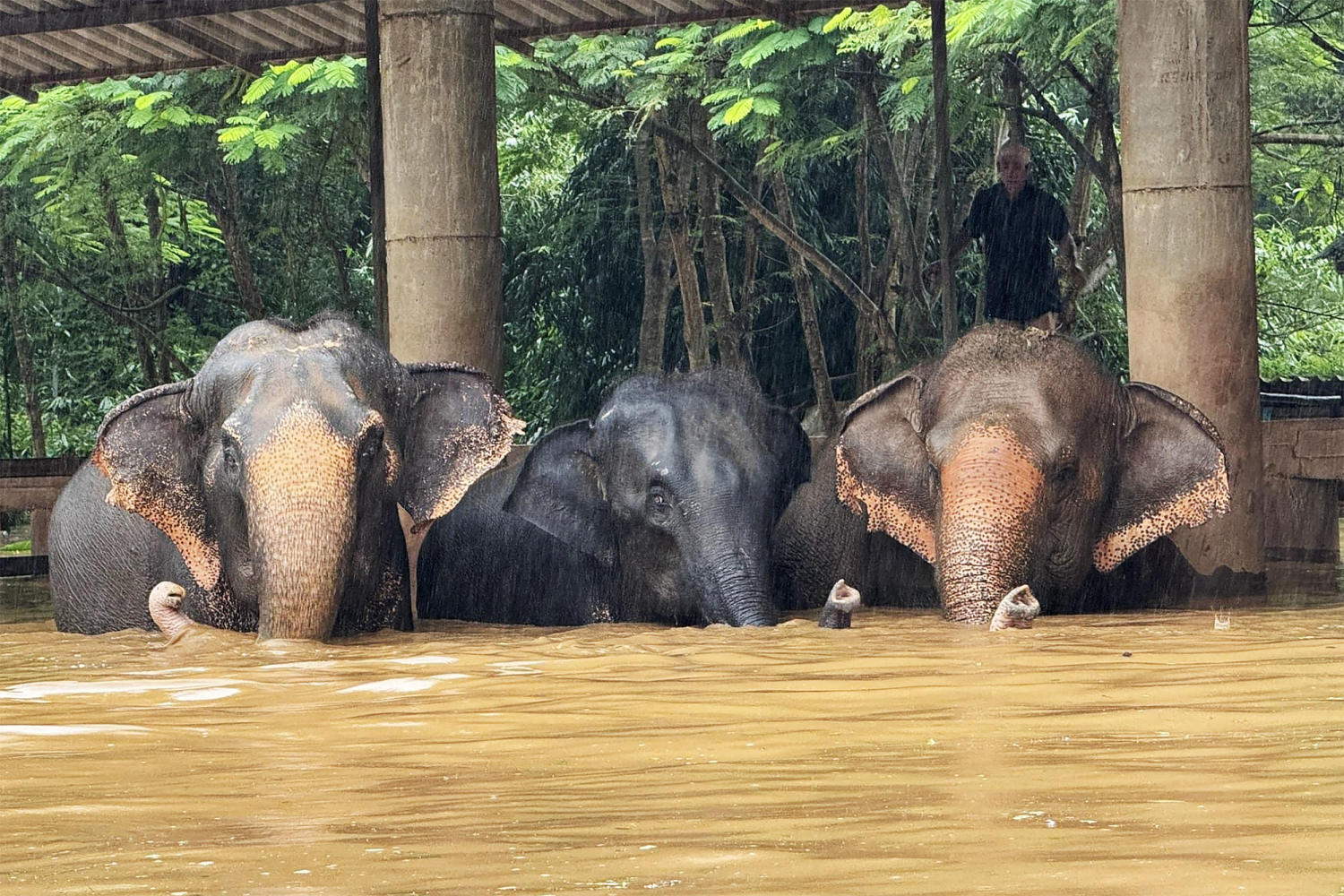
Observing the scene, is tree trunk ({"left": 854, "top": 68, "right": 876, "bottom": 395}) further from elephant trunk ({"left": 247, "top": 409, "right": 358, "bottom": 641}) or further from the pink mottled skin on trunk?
elephant trunk ({"left": 247, "top": 409, "right": 358, "bottom": 641})

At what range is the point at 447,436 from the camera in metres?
7.23

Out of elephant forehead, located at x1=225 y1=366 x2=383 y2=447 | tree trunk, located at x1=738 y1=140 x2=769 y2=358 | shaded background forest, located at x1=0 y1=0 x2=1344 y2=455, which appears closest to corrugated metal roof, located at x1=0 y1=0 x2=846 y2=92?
shaded background forest, located at x1=0 y1=0 x2=1344 y2=455

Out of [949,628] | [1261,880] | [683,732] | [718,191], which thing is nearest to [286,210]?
[718,191]

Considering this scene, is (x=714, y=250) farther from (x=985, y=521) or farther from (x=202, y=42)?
(x=985, y=521)

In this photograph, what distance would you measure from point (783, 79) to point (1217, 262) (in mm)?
6630

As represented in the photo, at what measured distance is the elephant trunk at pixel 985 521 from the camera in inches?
251

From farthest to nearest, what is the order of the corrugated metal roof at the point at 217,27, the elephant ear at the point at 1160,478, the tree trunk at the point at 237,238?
the tree trunk at the point at 237,238
the corrugated metal roof at the point at 217,27
the elephant ear at the point at 1160,478

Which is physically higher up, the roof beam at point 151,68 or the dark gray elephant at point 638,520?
the roof beam at point 151,68

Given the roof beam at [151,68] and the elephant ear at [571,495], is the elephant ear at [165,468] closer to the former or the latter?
the elephant ear at [571,495]

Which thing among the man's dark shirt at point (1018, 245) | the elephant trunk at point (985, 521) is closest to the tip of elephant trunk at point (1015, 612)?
the elephant trunk at point (985, 521)

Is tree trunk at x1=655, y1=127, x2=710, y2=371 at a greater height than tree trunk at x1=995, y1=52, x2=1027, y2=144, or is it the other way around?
tree trunk at x1=995, y1=52, x2=1027, y2=144

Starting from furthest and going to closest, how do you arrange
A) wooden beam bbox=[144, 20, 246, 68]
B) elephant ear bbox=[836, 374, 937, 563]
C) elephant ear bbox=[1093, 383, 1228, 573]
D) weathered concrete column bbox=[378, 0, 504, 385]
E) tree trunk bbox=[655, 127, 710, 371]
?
tree trunk bbox=[655, 127, 710, 371]
wooden beam bbox=[144, 20, 246, 68]
weathered concrete column bbox=[378, 0, 504, 385]
elephant ear bbox=[836, 374, 937, 563]
elephant ear bbox=[1093, 383, 1228, 573]

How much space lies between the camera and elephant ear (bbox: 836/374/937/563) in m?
7.40

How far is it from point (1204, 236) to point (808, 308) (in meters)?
8.15
